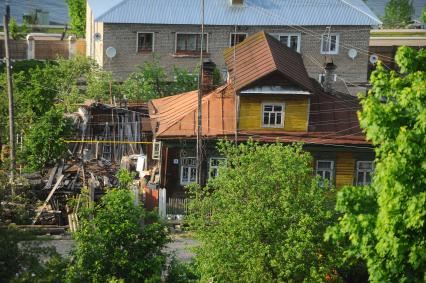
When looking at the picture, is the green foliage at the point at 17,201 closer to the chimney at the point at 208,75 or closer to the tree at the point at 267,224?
the tree at the point at 267,224

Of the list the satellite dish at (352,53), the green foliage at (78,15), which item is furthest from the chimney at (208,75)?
the green foliage at (78,15)

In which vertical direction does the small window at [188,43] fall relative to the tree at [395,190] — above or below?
above

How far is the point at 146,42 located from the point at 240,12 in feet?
18.6

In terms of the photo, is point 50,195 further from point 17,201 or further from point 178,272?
point 178,272

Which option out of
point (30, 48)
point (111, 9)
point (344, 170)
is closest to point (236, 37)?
point (111, 9)

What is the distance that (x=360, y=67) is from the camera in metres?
58.3

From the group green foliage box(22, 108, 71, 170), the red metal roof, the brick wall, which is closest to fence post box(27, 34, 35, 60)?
the brick wall

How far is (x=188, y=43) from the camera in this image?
2237 inches

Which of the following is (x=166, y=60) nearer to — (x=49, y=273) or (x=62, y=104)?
(x=62, y=104)

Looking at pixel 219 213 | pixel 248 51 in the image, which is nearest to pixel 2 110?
pixel 248 51

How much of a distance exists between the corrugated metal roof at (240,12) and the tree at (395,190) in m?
34.2

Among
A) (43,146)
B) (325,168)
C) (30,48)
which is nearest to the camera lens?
(325,168)

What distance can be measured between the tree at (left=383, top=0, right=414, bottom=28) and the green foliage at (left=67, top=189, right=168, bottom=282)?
63.0 meters

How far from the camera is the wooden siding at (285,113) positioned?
39.6 metres
